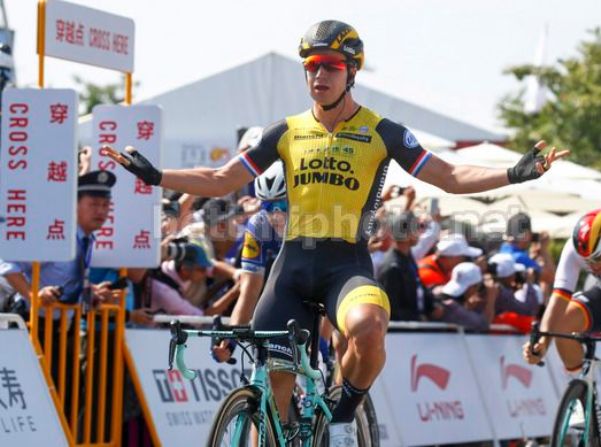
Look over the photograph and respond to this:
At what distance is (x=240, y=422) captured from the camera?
688 centimetres

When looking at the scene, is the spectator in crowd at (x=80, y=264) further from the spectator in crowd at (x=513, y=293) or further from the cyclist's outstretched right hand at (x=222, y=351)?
the spectator in crowd at (x=513, y=293)

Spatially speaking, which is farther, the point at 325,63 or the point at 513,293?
the point at 513,293

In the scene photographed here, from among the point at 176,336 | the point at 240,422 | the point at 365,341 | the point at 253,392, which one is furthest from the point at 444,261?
the point at 176,336

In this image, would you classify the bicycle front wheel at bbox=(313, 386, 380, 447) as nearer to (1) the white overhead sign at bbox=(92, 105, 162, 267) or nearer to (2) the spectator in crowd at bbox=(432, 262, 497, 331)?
(1) the white overhead sign at bbox=(92, 105, 162, 267)

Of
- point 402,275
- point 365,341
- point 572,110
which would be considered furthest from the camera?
point 572,110

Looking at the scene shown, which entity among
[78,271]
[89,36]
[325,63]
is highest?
[89,36]

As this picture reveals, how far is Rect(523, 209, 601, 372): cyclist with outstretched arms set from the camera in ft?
31.4

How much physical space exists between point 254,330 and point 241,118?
1248 cm

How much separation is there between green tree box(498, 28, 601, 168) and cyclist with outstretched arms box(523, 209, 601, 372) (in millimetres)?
26678

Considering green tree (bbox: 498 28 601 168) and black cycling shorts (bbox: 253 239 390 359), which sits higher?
green tree (bbox: 498 28 601 168)

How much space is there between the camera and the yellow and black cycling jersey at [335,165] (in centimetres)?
766

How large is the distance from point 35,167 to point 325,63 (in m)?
2.38

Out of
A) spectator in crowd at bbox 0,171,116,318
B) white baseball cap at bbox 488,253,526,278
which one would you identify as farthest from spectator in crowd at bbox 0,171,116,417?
white baseball cap at bbox 488,253,526,278

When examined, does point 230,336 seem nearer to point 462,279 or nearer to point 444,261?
point 462,279
